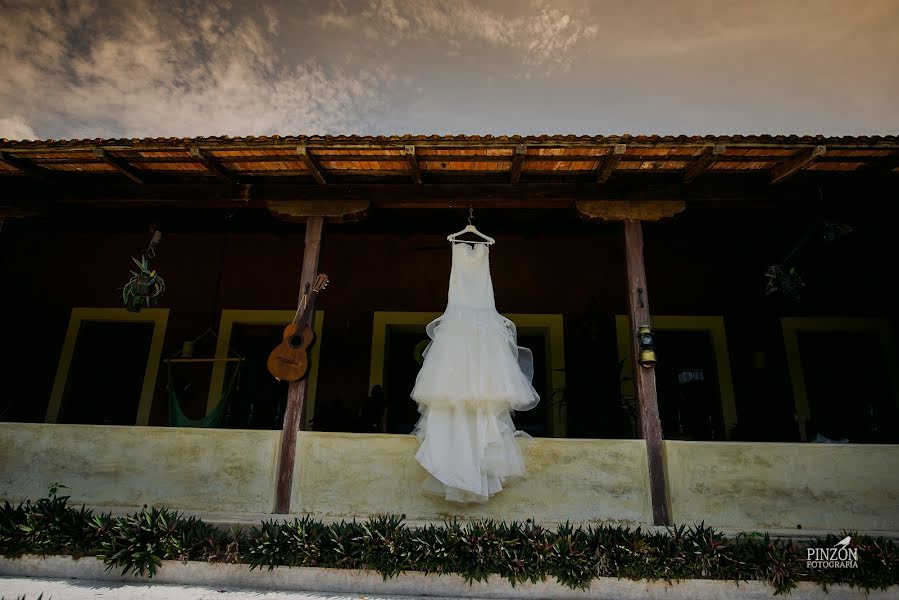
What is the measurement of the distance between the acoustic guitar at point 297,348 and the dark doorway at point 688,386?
3976 millimetres

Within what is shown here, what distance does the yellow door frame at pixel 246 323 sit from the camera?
20.0 ft

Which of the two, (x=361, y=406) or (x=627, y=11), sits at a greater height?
(x=627, y=11)

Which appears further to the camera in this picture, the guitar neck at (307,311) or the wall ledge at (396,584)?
the guitar neck at (307,311)

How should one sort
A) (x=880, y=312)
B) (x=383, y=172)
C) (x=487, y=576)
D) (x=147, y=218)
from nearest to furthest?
(x=487, y=576)
(x=383, y=172)
(x=147, y=218)
(x=880, y=312)

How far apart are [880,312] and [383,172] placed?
6.15 m

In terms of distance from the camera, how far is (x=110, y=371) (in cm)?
677

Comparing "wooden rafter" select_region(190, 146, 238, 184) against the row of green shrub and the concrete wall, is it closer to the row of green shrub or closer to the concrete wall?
the concrete wall

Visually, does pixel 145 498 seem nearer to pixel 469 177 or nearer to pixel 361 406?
pixel 361 406

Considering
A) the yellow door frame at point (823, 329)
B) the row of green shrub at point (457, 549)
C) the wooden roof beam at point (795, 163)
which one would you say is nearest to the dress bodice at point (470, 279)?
the row of green shrub at point (457, 549)


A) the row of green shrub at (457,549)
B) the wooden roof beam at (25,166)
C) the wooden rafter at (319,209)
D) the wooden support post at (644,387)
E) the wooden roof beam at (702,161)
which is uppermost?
the wooden roof beam at (702,161)

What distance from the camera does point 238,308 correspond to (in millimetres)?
6391

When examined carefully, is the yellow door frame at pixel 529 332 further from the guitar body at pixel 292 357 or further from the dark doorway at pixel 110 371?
the dark doorway at pixel 110 371

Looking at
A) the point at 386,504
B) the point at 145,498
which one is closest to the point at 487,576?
the point at 386,504

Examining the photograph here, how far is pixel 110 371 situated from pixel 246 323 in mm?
2091
